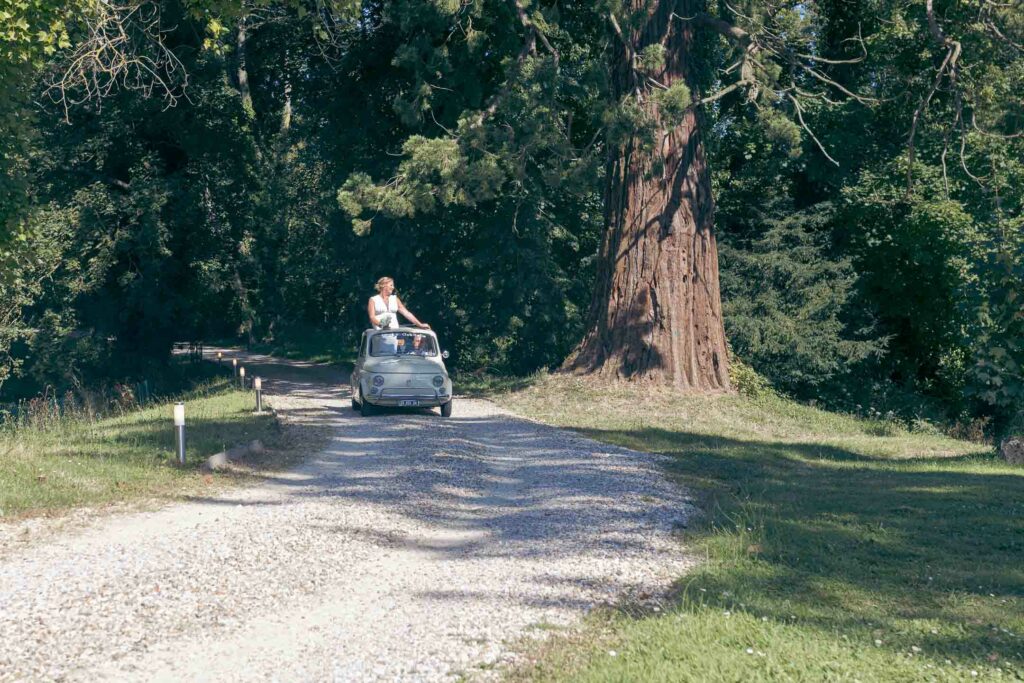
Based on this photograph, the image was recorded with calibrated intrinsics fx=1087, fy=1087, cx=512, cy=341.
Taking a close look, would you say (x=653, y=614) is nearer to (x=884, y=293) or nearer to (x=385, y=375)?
(x=385, y=375)

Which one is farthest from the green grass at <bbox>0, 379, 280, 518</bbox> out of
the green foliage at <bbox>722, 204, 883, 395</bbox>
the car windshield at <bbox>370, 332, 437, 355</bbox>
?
the green foliage at <bbox>722, 204, 883, 395</bbox>

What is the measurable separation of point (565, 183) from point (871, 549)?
13497 mm

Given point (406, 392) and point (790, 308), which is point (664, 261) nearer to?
point (406, 392)

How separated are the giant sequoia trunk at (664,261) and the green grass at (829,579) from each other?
5324 millimetres

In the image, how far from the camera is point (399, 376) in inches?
712

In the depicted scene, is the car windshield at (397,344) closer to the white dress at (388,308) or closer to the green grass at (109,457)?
the white dress at (388,308)

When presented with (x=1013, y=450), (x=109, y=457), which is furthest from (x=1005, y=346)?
(x=109, y=457)

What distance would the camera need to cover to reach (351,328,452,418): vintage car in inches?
714

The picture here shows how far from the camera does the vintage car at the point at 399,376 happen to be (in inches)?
714

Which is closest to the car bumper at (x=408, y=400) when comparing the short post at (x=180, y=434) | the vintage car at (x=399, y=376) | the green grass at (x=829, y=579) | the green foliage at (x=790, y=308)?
the vintage car at (x=399, y=376)

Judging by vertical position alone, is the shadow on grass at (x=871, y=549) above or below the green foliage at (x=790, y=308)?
below

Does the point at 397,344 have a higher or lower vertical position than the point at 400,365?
higher

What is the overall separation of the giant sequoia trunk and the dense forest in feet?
0.20

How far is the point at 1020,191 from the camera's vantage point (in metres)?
27.4
